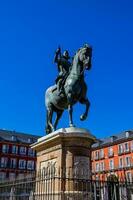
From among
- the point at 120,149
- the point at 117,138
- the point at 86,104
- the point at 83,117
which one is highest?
the point at 117,138

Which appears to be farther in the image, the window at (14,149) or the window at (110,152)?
the window at (14,149)

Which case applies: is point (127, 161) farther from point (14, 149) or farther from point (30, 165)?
point (14, 149)

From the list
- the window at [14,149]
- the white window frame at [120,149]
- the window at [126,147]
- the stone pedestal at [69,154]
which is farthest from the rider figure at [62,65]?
the window at [14,149]

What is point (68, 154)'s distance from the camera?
1065 centimetres

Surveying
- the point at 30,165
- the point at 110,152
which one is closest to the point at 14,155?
the point at 30,165

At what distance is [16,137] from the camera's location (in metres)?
78.6

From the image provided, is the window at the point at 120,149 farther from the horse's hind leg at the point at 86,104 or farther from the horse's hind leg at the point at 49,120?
the horse's hind leg at the point at 86,104

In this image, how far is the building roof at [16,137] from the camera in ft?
249

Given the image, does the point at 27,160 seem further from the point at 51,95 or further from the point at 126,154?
the point at 51,95

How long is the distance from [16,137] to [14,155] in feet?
17.1

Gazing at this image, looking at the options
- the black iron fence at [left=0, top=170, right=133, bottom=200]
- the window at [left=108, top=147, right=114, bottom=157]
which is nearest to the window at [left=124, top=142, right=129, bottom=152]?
the window at [left=108, top=147, right=114, bottom=157]

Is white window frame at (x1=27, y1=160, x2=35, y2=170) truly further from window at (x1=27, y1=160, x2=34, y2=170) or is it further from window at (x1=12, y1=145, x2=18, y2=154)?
window at (x1=12, y1=145, x2=18, y2=154)

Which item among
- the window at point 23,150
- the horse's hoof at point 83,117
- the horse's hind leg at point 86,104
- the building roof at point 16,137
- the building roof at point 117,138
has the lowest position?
the horse's hoof at point 83,117

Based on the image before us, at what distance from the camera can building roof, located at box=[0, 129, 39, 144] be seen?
75.9 m
